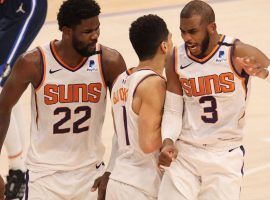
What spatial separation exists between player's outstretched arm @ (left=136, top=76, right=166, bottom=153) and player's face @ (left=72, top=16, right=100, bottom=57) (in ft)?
1.73

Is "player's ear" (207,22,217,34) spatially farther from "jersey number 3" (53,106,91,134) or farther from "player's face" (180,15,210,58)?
"jersey number 3" (53,106,91,134)

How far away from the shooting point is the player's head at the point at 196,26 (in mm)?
5621

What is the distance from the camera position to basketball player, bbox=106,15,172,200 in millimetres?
5609

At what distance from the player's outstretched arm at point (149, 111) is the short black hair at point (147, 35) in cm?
20

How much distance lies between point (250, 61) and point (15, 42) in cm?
282

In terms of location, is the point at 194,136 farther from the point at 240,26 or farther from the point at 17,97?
the point at 240,26

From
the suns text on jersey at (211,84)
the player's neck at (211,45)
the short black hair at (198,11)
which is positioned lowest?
the suns text on jersey at (211,84)

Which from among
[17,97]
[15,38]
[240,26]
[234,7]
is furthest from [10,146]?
[234,7]

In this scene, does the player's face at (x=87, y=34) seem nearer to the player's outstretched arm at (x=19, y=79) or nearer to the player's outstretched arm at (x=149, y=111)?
the player's outstretched arm at (x=19, y=79)

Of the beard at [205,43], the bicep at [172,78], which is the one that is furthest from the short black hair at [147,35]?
the beard at [205,43]

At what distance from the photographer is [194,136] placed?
572 centimetres

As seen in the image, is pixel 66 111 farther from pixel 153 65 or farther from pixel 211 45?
pixel 211 45

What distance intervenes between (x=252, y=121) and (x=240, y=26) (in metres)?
4.08

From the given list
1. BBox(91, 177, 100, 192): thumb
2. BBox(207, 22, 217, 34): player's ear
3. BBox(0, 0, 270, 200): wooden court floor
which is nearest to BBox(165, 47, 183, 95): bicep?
BBox(207, 22, 217, 34): player's ear
